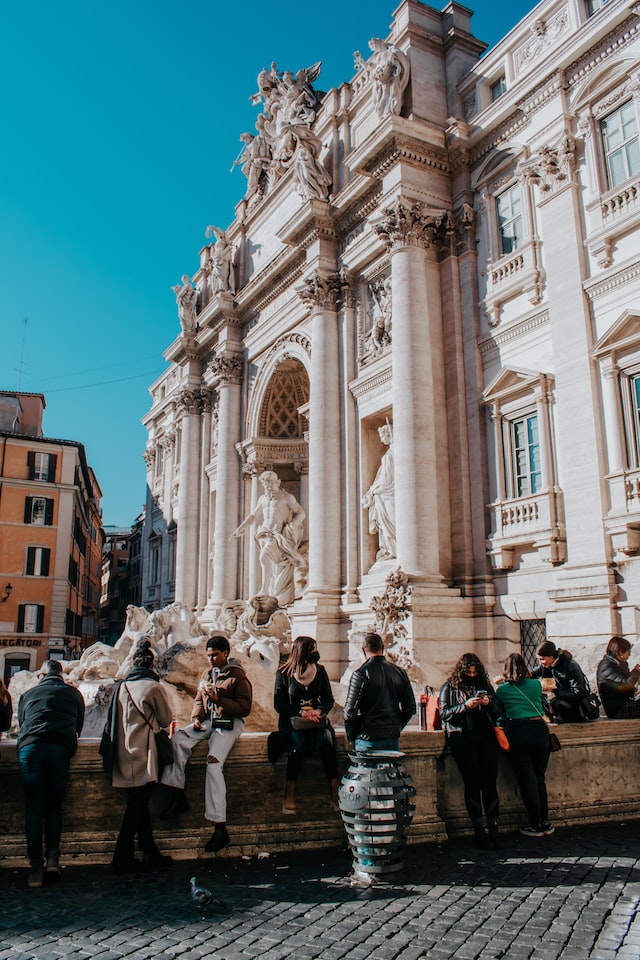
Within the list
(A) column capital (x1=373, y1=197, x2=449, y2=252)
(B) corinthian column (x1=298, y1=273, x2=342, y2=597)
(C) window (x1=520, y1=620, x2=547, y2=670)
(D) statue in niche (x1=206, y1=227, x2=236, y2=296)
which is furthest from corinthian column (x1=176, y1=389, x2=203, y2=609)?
(C) window (x1=520, y1=620, x2=547, y2=670)

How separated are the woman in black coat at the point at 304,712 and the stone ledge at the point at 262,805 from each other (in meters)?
0.19

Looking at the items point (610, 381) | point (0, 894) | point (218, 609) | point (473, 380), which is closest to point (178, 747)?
point (0, 894)

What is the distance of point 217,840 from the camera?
20.3 feet

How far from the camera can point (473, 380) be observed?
16469 millimetres

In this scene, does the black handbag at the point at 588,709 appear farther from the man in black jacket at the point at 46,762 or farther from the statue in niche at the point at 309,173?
the statue in niche at the point at 309,173

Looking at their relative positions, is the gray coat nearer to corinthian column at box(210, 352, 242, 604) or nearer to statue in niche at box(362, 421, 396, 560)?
statue in niche at box(362, 421, 396, 560)

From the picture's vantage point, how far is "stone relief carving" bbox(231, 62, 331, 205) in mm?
20766

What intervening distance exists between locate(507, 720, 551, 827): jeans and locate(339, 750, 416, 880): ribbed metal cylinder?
1435mm

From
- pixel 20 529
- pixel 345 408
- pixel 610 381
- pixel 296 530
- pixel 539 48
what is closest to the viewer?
pixel 610 381

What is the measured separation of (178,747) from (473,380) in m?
11.8

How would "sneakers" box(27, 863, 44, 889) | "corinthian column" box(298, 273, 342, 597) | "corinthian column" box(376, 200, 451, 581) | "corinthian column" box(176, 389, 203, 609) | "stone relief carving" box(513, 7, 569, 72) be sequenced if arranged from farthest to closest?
"corinthian column" box(176, 389, 203, 609)
"corinthian column" box(298, 273, 342, 597)
"corinthian column" box(376, 200, 451, 581)
"stone relief carving" box(513, 7, 569, 72)
"sneakers" box(27, 863, 44, 889)

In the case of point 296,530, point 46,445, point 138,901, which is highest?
point 46,445

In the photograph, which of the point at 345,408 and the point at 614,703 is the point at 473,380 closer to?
the point at 345,408

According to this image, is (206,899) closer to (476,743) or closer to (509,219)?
(476,743)
